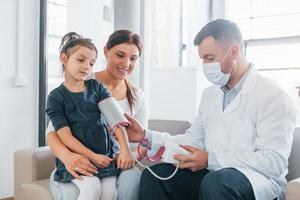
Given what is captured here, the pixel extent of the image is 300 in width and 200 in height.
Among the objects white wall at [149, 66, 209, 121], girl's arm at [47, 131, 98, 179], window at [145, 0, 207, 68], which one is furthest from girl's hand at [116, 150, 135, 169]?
window at [145, 0, 207, 68]

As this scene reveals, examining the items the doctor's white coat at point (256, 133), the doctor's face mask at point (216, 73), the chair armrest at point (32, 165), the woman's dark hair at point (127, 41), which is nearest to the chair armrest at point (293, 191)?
the doctor's white coat at point (256, 133)

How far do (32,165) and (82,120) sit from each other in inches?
17.1

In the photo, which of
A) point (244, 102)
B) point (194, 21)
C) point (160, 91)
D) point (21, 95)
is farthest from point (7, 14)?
point (244, 102)

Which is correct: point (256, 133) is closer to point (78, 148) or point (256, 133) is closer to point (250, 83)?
point (250, 83)

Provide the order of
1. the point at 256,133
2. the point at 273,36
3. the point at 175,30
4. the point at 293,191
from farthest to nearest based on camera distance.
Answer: the point at 175,30 → the point at 273,36 → the point at 256,133 → the point at 293,191

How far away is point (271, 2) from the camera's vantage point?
10.5ft

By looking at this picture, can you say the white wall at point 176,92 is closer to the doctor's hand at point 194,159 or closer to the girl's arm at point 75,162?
the doctor's hand at point 194,159

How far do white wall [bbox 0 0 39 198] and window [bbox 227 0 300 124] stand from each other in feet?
5.63

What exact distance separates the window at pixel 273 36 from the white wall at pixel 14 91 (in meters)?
1.72

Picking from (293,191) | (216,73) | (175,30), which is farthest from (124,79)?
(175,30)

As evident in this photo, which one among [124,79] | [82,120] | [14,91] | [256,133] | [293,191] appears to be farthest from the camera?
[14,91]

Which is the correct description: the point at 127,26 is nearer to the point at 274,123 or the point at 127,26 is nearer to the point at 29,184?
the point at 29,184

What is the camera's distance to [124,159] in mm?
1542

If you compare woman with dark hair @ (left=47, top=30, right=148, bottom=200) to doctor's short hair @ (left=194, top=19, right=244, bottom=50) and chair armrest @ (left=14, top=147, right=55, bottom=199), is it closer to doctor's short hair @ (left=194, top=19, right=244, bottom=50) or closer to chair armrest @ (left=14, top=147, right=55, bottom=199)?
chair armrest @ (left=14, top=147, right=55, bottom=199)
